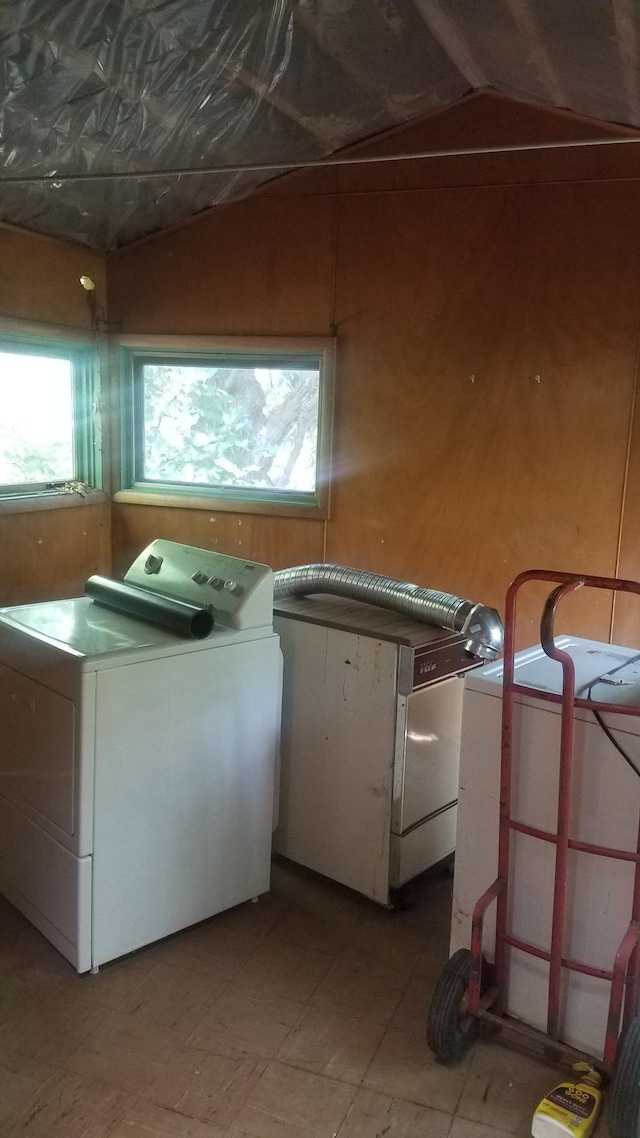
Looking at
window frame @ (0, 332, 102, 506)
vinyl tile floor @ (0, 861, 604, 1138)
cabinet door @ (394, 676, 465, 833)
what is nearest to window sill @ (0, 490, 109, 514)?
window frame @ (0, 332, 102, 506)

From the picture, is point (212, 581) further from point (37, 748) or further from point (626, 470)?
point (626, 470)

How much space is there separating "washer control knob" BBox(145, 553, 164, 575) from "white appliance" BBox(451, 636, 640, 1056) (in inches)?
46.9

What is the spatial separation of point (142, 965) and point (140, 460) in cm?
239

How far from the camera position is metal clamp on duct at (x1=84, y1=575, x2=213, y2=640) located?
7.50 feet

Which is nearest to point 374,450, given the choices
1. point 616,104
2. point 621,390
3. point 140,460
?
point 621,390

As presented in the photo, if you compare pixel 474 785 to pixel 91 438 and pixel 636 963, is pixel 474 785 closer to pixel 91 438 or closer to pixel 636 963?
pixel 636 963

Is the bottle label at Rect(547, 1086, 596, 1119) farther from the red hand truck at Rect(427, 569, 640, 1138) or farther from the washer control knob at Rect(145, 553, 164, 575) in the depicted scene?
the washer control knob at Rect(145, 553, 164, 575)

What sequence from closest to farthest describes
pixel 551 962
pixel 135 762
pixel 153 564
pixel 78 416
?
pixel 551 962
pixel 135 762
pixel 153 564
pixel 78 416

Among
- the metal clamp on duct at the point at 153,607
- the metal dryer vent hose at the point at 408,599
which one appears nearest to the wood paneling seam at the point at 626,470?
the metal dryer vent hose at the point at 408,599

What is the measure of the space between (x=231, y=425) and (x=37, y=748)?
1.94m

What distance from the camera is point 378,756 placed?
2.49 meters

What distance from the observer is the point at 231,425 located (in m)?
3.77

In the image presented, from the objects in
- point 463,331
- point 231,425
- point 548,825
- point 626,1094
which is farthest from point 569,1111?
point 231,425

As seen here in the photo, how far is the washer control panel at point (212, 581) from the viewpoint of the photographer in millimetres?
2430
